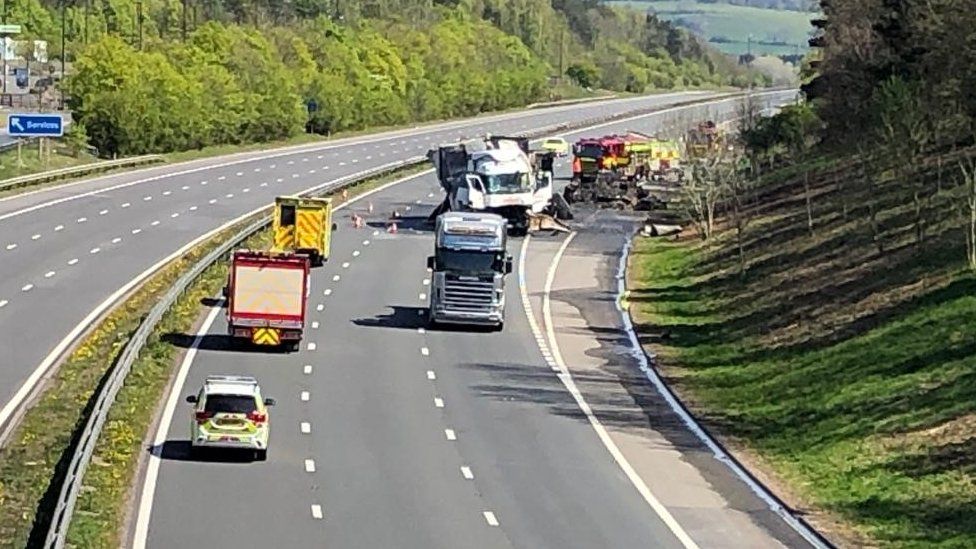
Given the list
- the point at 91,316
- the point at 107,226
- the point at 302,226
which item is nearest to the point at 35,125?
the point at 107,226

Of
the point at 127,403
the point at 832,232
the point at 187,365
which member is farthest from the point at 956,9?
the point at 127,403

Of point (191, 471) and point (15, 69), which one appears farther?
point (15, 69)

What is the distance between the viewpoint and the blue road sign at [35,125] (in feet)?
315

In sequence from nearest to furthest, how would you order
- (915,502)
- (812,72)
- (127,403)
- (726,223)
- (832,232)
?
1. (915,502)
2. (127,403)
3. (832,232)
4. (726,223)
5. (812,72)

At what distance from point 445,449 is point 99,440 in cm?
690

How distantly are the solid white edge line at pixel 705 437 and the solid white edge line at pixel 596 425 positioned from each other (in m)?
1.99

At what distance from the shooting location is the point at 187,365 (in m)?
47.8

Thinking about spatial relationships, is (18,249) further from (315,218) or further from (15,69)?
(15,69)

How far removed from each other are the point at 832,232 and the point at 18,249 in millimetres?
26631

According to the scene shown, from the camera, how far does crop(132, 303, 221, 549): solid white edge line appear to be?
31.4 m

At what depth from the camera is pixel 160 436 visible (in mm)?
39312

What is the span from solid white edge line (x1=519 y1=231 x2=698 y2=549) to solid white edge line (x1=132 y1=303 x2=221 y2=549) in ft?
27.9

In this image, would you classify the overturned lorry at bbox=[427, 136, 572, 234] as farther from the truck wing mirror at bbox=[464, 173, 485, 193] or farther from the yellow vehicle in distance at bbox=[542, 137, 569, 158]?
the yellow vehicle in distance at bbox=[542, 137, 569, 158]

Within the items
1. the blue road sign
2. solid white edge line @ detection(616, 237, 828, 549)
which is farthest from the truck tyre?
the blue road sign
